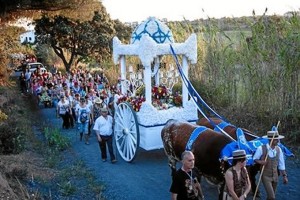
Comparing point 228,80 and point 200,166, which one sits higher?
point 228,80

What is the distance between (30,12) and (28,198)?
10550 millimetres

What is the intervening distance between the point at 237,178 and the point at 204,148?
6.00 feet

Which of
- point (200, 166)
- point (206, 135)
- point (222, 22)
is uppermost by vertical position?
point (222, 22)

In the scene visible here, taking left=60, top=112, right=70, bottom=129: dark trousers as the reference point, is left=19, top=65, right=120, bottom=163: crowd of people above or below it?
above

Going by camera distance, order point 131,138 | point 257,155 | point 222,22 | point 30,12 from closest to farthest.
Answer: point 257,155 → point 131,138 → point 222,22 → point 30,12

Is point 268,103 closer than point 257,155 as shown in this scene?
No

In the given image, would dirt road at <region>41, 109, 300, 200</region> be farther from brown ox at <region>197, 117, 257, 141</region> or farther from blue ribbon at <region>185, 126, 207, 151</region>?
brown ox at <region>197, 117, 257, 141</region>

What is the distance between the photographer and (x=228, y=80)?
13.6 metres

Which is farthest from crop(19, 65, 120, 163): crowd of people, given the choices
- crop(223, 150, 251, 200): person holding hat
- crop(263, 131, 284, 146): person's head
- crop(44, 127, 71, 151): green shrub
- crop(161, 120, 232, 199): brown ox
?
crop(223, 150, 251, 200): person holding hat

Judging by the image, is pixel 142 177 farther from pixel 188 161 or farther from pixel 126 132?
pixel 188 161

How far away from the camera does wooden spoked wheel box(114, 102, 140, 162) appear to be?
9.82 metres

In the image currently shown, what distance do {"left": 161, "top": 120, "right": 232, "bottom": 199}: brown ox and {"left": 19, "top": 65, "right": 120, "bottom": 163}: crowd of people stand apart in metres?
2.31

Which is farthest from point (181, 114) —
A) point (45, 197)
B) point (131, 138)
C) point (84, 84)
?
point (84, 84)

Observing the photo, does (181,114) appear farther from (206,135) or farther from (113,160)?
(206,135)
